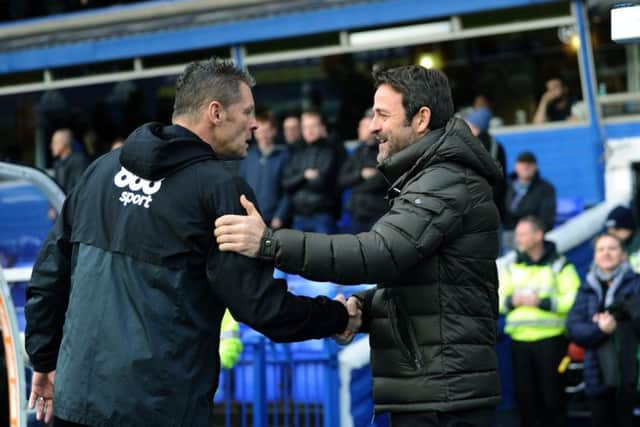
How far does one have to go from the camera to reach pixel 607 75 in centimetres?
1351

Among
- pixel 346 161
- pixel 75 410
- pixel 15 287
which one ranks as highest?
pixel 346 161

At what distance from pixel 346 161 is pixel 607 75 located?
13.5 feet

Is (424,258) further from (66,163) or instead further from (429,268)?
(66,163)

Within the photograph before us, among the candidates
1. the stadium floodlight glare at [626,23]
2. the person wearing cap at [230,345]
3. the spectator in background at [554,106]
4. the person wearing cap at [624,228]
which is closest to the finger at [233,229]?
the stadium floodlight glare at [626,23]

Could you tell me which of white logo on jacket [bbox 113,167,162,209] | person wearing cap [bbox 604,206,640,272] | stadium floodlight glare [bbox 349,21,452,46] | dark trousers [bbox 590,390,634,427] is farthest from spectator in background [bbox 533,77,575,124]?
white logo on jacket [bbox 113,167,162,209]

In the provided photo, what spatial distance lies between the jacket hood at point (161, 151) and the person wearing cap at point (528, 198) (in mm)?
6834

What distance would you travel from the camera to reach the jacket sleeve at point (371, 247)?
4312 millimetres

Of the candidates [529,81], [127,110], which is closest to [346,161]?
[529,81]

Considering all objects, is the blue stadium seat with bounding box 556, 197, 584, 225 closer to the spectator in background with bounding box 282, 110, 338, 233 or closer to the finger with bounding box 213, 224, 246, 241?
the spectator in background with bounding box 282, 110, 338, 233

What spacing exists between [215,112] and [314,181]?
6.81 m

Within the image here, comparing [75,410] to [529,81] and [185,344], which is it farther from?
[529,81]

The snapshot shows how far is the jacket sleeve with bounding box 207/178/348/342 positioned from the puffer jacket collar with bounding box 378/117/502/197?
0.60 meters

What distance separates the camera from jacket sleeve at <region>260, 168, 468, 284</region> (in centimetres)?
431

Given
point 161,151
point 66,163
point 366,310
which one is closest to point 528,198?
point 66,163
